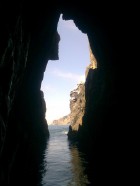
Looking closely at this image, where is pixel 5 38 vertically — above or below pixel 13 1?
below

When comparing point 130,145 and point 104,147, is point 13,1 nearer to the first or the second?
point 130,145

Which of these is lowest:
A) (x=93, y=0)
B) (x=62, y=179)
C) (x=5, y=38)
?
(x=62, y=179)

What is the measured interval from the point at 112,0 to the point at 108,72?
14576mm

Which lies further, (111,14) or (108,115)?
(108,115)

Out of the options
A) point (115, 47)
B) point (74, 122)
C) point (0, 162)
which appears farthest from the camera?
point (74, 122)

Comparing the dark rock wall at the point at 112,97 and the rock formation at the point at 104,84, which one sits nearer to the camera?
the rock formation at the point at 104,84

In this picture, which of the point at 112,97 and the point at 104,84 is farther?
the point at 104,84

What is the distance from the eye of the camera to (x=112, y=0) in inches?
855

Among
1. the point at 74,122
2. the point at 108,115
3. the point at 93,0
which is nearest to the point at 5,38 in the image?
the point at 93,0

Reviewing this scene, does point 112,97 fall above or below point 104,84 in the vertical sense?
below

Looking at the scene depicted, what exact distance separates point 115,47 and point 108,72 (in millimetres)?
8217

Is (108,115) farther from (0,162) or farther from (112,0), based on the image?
(0,162)

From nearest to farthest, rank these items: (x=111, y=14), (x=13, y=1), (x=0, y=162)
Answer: (x=13, y=1)
(x=0, y=162)
(x=111, y=14)

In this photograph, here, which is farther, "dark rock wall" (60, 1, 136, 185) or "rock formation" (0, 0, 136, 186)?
"dark rock wall" (60, 1, 136, 185)
